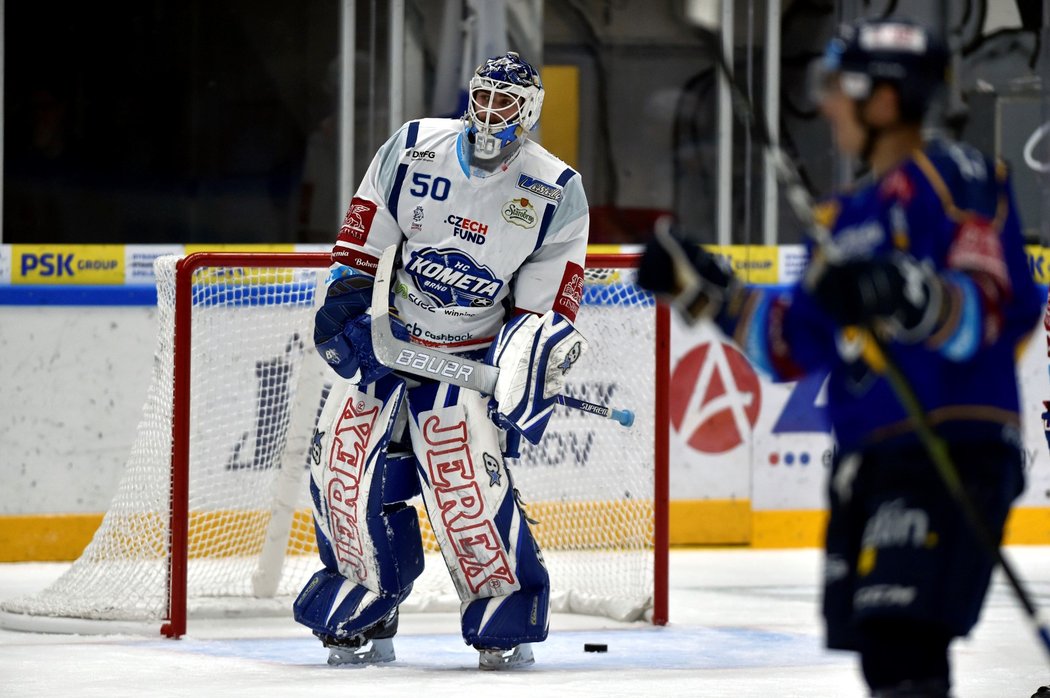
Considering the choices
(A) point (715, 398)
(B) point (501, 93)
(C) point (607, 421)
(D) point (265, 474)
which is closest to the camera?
(B) point (501, 93)

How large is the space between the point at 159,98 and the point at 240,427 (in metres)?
2.41

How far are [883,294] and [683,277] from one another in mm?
301

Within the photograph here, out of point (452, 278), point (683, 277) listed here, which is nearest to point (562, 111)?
point (452, 278)

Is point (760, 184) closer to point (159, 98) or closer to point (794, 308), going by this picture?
point (159, 98)

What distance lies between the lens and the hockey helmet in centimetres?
231

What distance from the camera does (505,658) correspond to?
13.7 feet

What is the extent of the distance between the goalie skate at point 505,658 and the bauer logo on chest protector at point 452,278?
765 mm

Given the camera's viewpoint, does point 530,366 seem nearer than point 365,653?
Yes

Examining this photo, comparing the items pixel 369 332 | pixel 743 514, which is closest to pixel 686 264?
pixel 369 332

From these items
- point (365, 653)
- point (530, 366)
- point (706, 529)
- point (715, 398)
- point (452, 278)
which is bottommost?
point (706, 529)

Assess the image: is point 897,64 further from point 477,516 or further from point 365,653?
point 365,653

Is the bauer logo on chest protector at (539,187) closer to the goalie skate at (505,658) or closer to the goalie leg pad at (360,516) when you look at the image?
the goalie leg pad at (360,516)

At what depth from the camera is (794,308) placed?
2.40 metres

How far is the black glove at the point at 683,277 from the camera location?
237cm
